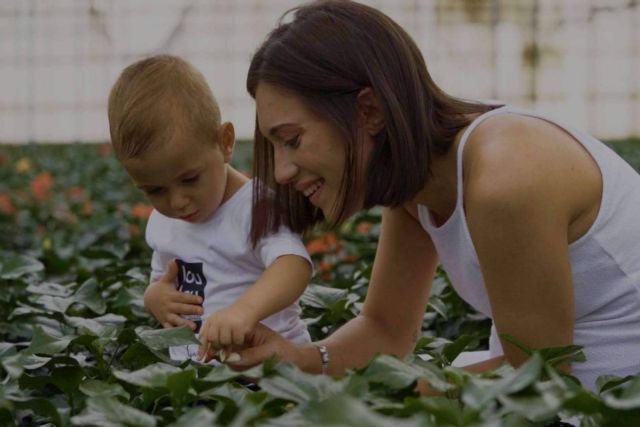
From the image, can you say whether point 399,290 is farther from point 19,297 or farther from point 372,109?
point 19,297

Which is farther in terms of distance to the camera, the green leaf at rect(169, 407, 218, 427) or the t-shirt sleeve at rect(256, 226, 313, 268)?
the t-shirt sleeve at rect(256, 226, 313, 268)

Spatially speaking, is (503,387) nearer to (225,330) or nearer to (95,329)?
(225,330)

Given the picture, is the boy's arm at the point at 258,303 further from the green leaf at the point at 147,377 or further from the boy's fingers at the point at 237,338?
the green leaf at the point at 147,377

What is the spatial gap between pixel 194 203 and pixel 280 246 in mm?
249

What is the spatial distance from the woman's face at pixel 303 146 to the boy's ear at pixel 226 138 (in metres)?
0.27

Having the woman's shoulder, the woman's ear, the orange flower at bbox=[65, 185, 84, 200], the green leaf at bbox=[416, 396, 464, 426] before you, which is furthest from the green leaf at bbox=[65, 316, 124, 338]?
the orange flower at bbox=[65, 185, 84, 200]

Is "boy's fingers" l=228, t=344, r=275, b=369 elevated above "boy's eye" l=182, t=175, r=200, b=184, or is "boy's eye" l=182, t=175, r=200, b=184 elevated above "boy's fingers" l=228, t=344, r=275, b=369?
"boy's eye" l=182, t=175, r=200, b=184

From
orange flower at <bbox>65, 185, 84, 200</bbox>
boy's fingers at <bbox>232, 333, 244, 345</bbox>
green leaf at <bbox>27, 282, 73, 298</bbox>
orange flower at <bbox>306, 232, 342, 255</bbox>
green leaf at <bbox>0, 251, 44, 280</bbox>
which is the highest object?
boy's fingers at <bbox>232, 333, 244, 345</bbox>

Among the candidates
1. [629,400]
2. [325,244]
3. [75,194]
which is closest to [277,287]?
[629,400]

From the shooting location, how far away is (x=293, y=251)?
105 inches

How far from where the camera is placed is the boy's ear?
2.81 meters

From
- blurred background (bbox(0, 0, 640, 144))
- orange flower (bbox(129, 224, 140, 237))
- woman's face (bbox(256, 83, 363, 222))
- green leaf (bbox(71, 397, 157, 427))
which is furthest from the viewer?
blurred background (bbox(0, 0, 640, 144))

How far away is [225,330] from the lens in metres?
2.43

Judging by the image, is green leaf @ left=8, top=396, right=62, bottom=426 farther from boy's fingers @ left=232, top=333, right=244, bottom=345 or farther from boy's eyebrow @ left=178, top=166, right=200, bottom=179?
boy's eyebrow @ left=178, top=166, right=200, bottom=179
